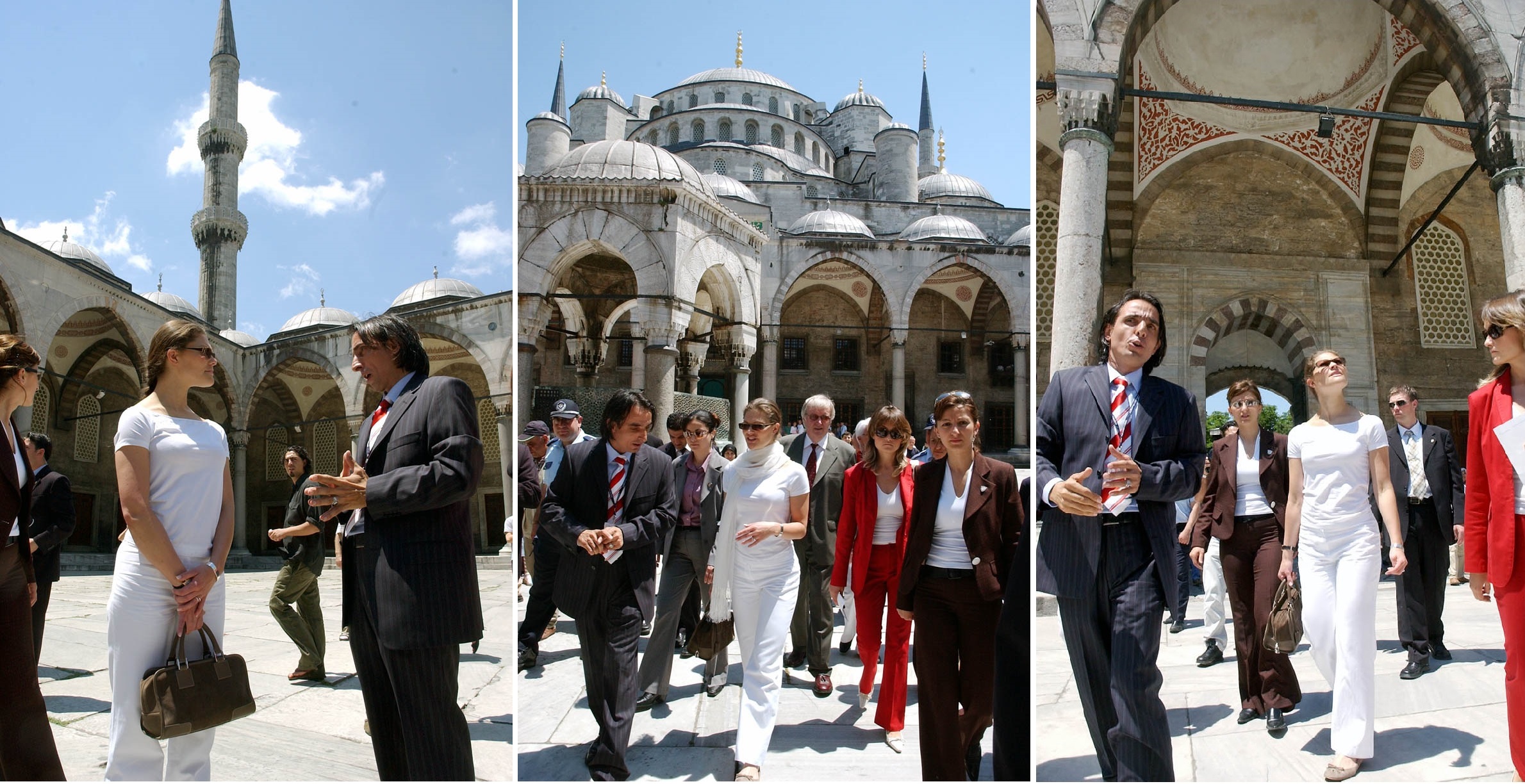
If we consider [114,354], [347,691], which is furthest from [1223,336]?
[114,354]

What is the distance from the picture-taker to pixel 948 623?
266cm

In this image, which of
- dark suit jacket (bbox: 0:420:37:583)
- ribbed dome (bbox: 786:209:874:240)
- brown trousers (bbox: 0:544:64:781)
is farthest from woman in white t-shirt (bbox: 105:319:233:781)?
ribbed dome (bbox: 786:209:874:240)

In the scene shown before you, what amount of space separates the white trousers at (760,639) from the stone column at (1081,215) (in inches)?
154

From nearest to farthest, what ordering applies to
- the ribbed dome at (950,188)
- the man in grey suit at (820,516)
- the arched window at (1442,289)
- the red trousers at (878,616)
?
the red trousers at (878,616), the man in grey suit at (820,516), the arched window at (1442,289), the ribbed dome at (950,188)

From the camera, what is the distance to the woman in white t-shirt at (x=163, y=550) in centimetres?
235

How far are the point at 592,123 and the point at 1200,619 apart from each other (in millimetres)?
29901

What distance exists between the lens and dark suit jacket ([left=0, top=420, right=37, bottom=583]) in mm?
2582

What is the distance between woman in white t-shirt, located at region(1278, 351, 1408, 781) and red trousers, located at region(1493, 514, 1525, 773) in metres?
0.35

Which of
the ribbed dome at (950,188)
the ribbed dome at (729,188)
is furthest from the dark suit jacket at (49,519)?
the ribbed dome at (950,188)

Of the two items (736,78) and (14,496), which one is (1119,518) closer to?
(14,496)

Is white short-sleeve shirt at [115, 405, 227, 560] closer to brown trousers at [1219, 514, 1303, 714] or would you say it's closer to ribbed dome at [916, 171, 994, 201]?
brown trousers at [1219, 514, 1303, 714]

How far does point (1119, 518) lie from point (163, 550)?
2336 mm

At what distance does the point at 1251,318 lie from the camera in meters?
11.3

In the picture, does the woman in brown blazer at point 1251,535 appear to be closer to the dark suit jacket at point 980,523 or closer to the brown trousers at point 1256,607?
the brown trousers at point 1256,607
